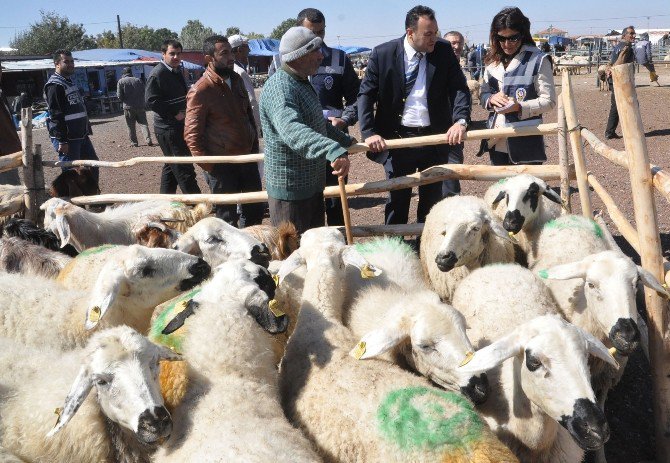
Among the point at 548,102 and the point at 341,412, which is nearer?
the point at 341,412

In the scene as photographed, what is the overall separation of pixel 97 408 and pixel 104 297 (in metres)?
0.80

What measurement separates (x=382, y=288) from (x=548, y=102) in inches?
97.2

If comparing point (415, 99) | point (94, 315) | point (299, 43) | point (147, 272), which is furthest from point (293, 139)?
point (415, 99)

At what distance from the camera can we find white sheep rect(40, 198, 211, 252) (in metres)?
4.79

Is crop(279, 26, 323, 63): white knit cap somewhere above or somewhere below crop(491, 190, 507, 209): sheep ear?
above

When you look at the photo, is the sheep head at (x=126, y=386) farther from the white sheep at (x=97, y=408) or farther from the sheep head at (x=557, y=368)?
the sheep head at (x=557, y=368)

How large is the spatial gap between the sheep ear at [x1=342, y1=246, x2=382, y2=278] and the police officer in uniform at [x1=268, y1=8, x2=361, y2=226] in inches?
90.8

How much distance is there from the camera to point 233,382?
264 cm

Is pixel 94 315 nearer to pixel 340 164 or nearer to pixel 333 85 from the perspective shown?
pixel 340 164

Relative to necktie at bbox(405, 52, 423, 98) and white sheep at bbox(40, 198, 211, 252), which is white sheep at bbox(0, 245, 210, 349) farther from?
necktie at bbox(405, 52, 423, 98)

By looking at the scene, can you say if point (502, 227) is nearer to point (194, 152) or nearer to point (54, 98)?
point (194, 152)

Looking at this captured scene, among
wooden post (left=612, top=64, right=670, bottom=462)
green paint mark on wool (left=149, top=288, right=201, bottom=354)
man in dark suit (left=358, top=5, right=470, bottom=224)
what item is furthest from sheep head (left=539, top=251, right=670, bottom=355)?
green paint mark on wool (left=149, top=288, right=201, bottom=354)

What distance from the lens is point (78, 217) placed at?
4.86m

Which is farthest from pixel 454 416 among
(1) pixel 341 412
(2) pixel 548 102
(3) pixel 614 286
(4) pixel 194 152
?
(4) pixel 194 152
